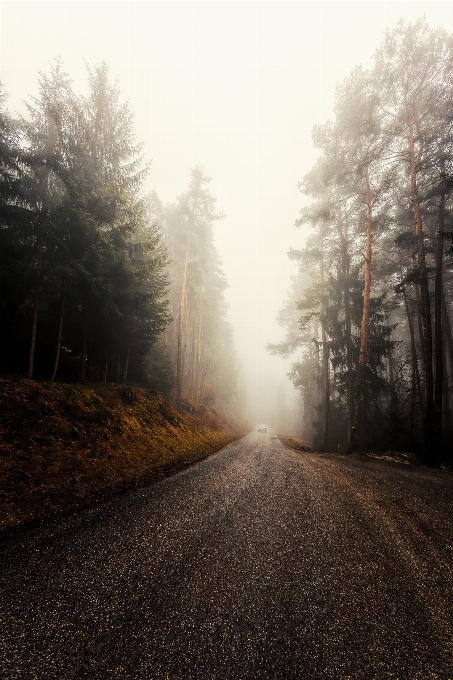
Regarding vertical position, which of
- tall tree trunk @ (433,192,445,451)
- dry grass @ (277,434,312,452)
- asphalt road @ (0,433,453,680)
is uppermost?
tall tree trunk @ (433,192,445,451)

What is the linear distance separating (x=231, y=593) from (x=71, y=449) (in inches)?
187

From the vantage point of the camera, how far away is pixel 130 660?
4.68ft

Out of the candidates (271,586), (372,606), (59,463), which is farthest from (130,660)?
(59,463)

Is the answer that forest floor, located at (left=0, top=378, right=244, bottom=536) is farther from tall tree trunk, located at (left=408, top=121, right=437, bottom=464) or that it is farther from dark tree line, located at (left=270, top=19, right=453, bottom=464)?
dark tree line, located at (left=270, top=19, right=453, bottom=464)

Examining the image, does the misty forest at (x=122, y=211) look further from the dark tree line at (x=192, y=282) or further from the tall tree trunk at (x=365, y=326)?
the dark tree line at (x=192, y=282)

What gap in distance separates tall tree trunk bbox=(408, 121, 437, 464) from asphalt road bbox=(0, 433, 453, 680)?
22.1 ft

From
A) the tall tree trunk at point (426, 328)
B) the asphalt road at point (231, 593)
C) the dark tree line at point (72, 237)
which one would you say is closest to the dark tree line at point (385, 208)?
the tall tree trunk at point (426, 328)

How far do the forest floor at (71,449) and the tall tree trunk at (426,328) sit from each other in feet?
27.9

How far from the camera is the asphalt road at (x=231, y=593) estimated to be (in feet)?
4.80

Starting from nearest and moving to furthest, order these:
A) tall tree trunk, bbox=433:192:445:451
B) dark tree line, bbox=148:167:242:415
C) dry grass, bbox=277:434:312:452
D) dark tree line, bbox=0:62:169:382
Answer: dark tree line, bbox=0:62:169:382, tall tree trunk, bbox=433:192:445:451, dry grass, bbox=277:434:312:452, dark tree line, bbox=148:167:242:415

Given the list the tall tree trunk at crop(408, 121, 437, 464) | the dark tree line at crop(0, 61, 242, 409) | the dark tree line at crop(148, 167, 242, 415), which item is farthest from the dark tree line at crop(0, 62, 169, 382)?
the tall tree trunk at crop(408, 121, 437, 464)

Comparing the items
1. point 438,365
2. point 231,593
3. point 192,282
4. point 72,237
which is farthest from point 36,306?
point 438,365

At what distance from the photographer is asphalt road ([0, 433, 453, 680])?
4.80ft

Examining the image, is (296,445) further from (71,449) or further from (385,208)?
(385,208)
